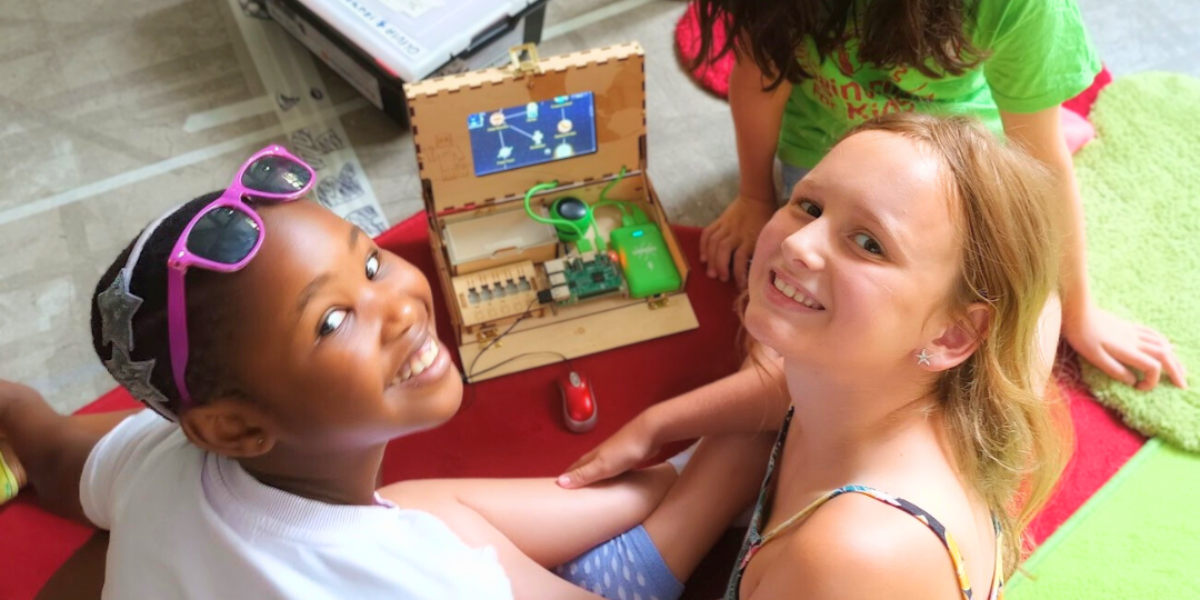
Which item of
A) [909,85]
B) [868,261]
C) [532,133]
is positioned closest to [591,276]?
[532,133]

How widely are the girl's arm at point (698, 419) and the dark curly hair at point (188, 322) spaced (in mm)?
469

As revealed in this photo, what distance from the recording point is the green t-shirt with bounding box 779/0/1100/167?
38.0 inches

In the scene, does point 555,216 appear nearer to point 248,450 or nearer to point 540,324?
point 540,324

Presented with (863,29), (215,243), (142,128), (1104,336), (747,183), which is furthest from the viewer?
(142,128)

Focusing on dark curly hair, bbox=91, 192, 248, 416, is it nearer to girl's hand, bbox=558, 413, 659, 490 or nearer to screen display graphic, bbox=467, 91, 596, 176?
girl's hand, bbox=558, 413, 659, 490

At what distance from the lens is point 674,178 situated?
1.48 meters

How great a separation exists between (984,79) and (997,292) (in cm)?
47

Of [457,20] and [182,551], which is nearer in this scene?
[182,551]

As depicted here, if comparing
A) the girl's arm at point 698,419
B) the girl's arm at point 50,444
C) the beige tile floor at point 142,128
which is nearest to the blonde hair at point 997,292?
the girl's arm at point 698,419

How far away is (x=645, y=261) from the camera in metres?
1.29

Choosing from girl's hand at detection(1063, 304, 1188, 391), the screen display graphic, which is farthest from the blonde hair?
the screen display graphic

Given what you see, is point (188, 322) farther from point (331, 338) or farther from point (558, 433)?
point (558, 433)

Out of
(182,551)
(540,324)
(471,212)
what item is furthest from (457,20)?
(182,551)

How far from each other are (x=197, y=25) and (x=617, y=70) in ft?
2.77
